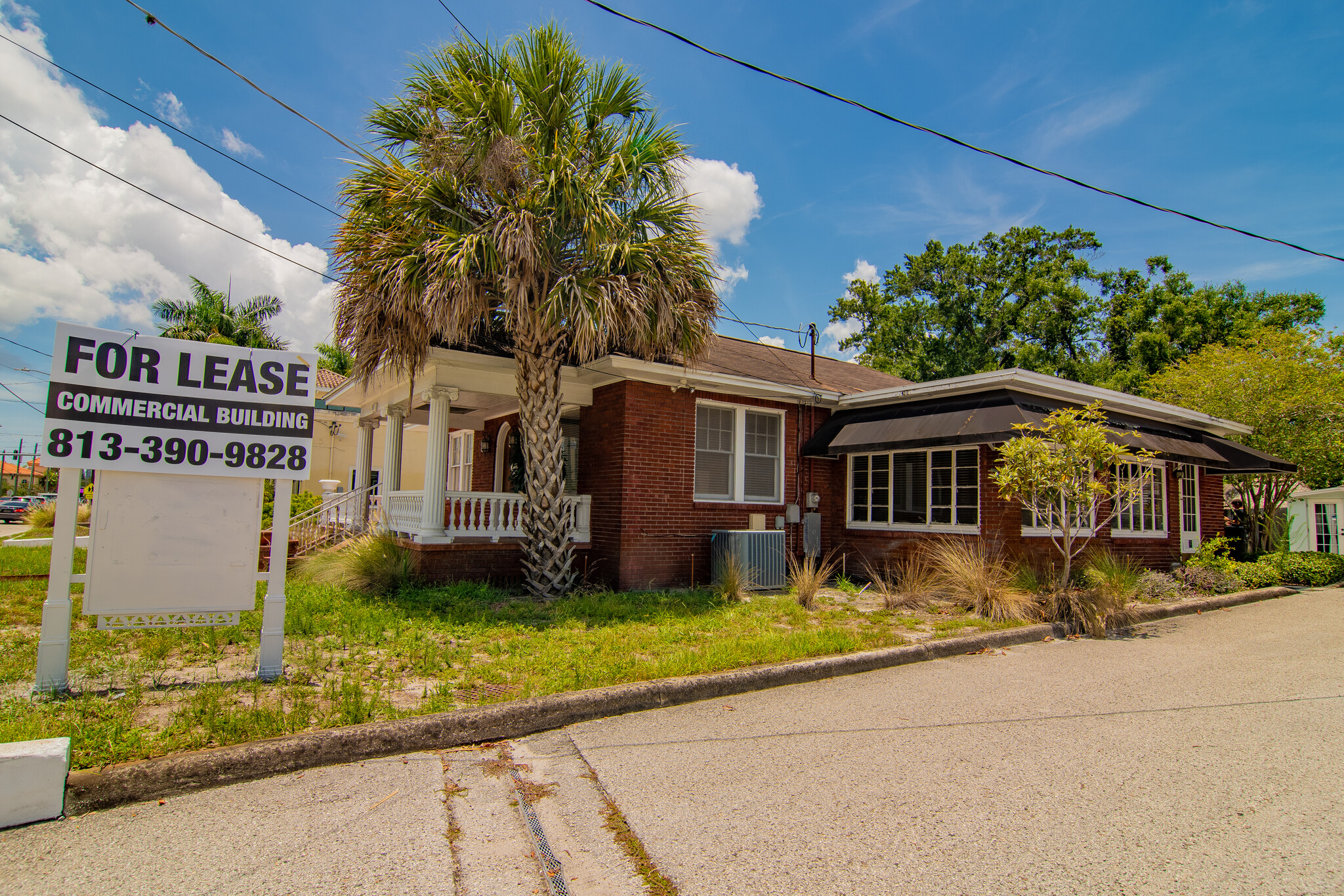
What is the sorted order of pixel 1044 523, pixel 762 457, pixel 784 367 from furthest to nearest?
pixel 784 367
pixel 762 457
pixel 1044 523

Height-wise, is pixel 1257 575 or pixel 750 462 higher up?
pixel 750 462

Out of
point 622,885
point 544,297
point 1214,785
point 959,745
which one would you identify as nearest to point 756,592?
point 544,297

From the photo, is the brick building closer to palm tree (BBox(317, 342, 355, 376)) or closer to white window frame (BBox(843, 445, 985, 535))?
white window frame (BBox(843, 445, 985, 535))

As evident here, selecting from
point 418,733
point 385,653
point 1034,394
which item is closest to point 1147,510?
point 1034,394

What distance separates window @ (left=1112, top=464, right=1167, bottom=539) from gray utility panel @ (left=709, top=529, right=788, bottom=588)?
6.13 metres

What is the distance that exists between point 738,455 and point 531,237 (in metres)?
5.42

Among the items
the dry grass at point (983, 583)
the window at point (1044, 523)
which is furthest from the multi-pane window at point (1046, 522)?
the dry grass at point (983, 583)

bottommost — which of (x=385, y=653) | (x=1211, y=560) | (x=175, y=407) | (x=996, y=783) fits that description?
(x=996, y=783)

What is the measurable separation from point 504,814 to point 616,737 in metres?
1.24

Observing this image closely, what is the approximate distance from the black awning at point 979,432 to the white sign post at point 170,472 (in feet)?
28.1

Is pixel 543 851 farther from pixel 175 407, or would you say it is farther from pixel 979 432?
pixel 979 432

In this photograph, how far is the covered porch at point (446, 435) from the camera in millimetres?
10531

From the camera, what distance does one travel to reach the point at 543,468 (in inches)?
377

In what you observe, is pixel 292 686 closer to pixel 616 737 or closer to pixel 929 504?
pixel 616 737
